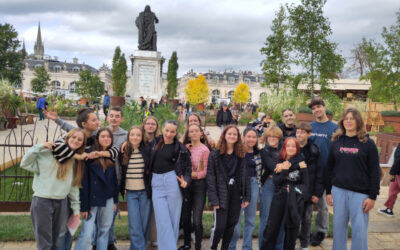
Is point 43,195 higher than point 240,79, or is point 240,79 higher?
point 240,79

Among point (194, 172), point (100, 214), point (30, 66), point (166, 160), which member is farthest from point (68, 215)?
point (30, 66)

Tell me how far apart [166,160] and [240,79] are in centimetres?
8008

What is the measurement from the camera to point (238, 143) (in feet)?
12.0

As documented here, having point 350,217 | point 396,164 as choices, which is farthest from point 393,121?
point 350,217

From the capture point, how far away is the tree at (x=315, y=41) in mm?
12422

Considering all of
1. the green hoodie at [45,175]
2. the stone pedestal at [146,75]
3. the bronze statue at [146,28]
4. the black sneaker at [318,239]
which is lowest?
the black sneaker at [318,239]

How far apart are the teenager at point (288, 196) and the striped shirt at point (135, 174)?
64.2 inches

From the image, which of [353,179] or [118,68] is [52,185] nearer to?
[353,179]

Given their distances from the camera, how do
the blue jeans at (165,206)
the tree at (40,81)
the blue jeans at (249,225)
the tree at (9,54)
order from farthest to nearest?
the tree at (40,81)
the tree at (9,54)
the blue jeans at (249,225)
the blue jeans at (165,206)

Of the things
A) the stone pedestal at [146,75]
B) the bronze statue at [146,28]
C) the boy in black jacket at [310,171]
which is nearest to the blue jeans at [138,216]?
the boy in black jacket at [310,171]

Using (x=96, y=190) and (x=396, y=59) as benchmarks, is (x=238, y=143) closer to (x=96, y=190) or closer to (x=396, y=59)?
(x=96, y=190)

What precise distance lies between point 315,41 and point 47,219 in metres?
12.3

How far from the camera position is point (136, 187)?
3.52 m

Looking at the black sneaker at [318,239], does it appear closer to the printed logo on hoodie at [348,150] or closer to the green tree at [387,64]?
the printed logo on hoodie at [348,150]
